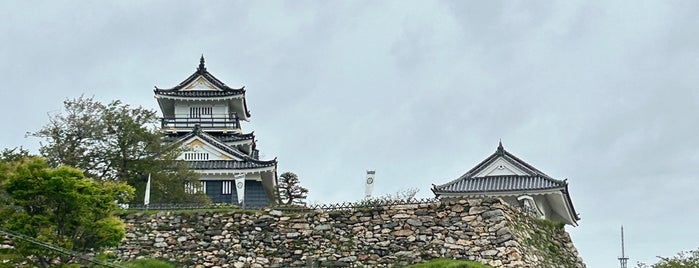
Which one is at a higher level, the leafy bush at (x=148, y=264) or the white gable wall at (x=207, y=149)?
the white gable wall at (x=207, y=149)

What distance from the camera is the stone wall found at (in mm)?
22906

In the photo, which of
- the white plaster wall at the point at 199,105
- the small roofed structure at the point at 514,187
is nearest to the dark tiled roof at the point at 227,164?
the white plaster wall at the point at 199,105

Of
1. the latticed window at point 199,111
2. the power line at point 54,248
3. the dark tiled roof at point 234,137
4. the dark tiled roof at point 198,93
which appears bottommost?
the power line at point 54,248

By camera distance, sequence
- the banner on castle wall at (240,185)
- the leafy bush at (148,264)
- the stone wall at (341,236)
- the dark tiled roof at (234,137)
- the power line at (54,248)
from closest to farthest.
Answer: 1. the power line at (54,248)
2. the leafy bush at (148,264)
3. the stone wall at (341,236)
4. the banner on castle wall at (240,185)
5. the dark tiled roof at (234,137)

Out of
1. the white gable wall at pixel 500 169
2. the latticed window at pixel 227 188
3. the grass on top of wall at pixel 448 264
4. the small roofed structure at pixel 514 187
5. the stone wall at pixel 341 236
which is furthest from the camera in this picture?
the latticed window at pixel 227 188

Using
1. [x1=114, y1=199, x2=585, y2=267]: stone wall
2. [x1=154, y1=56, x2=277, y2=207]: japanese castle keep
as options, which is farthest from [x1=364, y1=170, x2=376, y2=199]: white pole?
[x1=154, y1=56, x2=277, y2=207]: japanese castle keep

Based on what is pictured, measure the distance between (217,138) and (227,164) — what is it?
4489mm

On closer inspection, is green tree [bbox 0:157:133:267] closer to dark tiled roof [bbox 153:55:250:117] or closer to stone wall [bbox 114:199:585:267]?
stone wall [bbox 114:199:585:267]

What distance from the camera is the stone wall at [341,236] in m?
22.9

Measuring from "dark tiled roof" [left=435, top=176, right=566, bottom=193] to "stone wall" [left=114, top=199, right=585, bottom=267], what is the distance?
832 centimetres

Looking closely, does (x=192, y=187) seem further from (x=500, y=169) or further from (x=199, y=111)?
(x=199, y=111)

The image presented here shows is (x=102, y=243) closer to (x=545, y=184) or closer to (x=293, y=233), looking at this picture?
(x=293, y=233)

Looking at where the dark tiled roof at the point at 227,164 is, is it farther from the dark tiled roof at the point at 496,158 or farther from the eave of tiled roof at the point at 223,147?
the dark tiled roof at the point at 496,158

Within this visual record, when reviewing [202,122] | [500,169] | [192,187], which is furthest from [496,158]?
[202,122]
